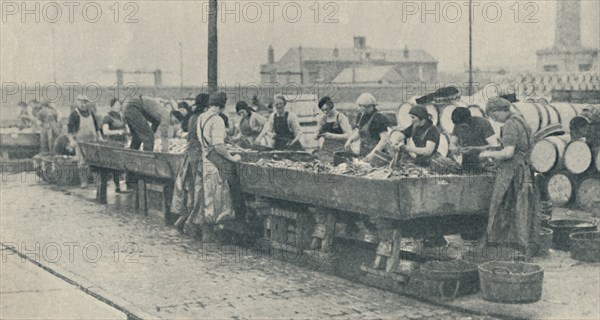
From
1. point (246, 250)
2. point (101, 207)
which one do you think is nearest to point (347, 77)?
point (101, 207)

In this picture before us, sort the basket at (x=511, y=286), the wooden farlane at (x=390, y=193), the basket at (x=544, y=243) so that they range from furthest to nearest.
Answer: the basket at (x=544, y=243), the wooden farlane at (x=390, y=193), the basket at (x=511, y=286)

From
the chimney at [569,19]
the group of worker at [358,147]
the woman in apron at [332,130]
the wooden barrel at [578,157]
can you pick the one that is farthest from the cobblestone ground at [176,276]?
the chimney at [569,19]

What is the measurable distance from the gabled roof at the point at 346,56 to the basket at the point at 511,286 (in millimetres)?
51940

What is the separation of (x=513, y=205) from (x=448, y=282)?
1.45 metres

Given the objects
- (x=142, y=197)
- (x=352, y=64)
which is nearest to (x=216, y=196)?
(x=142, y=197)

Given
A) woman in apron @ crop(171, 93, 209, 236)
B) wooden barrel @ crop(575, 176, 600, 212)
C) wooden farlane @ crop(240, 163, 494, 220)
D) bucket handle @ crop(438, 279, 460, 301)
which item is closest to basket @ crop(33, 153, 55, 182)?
woman in apron @ crop(171, 93, 209, 236)

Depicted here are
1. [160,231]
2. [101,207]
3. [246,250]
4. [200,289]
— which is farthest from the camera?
[101,207]

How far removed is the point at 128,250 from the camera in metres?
9.66

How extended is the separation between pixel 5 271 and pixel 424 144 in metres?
4.78

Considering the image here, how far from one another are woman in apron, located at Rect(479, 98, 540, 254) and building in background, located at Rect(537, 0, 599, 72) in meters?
10.3

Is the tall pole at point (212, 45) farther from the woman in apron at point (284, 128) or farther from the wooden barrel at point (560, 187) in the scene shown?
the wooden barrel at point (560, 187)

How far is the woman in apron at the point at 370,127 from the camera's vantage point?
369 inches

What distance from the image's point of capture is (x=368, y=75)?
182ft

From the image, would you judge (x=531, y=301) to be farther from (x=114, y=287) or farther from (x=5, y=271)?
(x=5, y=271)
